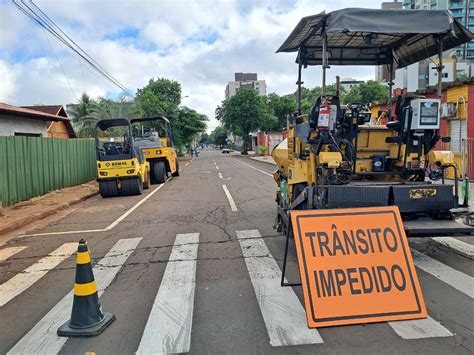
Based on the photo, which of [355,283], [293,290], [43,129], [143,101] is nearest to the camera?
[355,283]

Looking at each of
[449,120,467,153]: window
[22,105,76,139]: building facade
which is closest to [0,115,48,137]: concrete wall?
[22,105,76,139]: building facade

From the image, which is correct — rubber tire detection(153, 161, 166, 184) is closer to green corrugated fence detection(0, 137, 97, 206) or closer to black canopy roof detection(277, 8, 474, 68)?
green corrugated fence detection(0, 137, 97, 206)

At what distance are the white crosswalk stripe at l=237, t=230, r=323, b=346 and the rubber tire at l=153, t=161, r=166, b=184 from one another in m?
13.4

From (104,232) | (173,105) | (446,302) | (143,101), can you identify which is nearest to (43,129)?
(104,232)

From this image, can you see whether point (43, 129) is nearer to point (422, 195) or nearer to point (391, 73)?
point (391, 73)

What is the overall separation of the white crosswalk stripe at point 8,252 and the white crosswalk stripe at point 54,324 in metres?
1.97

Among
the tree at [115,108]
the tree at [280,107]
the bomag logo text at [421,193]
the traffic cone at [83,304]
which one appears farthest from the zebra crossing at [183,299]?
the tree at [280,107]

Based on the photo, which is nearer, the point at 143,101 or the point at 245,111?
the point at 143,101

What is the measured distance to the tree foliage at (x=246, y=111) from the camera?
56656 mm

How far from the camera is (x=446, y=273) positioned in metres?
5.51

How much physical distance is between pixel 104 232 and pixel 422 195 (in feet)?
20.7

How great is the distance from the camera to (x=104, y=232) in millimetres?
8891

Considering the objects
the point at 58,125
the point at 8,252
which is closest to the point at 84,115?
the point at 58,125

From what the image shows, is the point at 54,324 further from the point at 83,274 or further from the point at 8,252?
the point at 8,252
